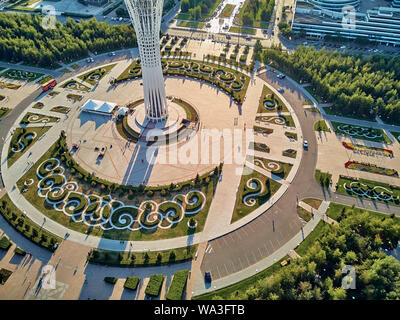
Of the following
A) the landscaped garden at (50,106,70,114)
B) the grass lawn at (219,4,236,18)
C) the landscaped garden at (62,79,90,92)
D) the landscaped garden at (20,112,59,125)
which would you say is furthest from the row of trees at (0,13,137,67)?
the grass lawn at (219,4,236,18)

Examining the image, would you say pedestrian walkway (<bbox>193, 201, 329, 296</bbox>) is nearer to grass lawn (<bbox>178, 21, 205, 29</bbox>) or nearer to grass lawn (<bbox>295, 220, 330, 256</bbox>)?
grass lawn (<bbox>295, 220, 330, 256</bbox>)

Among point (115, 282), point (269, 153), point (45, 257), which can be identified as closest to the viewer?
point (115, 282)

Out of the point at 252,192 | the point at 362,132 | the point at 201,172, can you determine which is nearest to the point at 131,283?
the point at 201,172

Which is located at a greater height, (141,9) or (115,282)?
(141,9)

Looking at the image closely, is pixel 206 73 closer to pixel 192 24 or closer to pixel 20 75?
pixel 192 24
